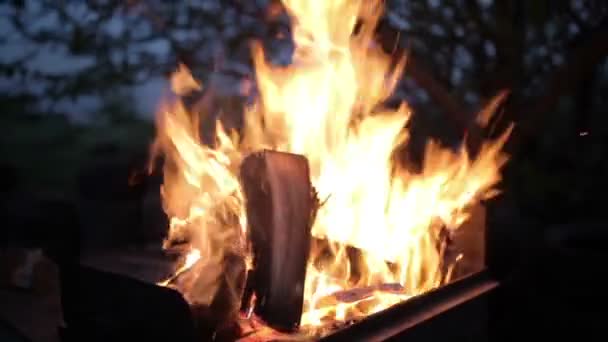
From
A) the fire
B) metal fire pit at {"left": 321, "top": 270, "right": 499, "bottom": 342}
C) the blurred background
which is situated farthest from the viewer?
Answer: the blurred background

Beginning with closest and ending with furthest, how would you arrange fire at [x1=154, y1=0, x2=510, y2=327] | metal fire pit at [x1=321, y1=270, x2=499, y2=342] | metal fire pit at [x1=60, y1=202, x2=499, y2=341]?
metal fire pit at [x1=60, y1=202, x2=499, y2=341]
metal fire pit at [x1=321, y1=270, x2=499, y2=342]
fire at [x1=154, y1=0, x2=510, y2=327]

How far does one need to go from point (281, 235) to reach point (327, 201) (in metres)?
0.54

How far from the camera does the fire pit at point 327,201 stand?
7.63 feet

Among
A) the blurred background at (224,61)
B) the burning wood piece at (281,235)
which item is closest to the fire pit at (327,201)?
A: the burning wood piece at (281,235)

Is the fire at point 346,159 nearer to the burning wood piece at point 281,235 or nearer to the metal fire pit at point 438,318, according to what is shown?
the metal fire pit at point 438,318

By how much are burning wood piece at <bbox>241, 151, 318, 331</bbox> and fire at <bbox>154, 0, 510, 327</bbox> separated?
0.38 metres

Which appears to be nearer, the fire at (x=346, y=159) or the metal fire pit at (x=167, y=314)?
the metal fire pit at (x=167, y=314)

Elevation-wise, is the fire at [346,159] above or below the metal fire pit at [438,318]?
above

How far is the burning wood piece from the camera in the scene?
2283mm

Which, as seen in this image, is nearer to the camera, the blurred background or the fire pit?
the fire pit

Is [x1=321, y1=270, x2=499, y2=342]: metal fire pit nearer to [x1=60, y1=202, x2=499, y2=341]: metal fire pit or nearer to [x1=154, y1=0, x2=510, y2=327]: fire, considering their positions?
[x1=60, y1=202, x2=499, y2=341]: metal fire pit

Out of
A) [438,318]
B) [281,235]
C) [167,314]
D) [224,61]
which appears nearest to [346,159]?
[281,235]

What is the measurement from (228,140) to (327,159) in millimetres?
431

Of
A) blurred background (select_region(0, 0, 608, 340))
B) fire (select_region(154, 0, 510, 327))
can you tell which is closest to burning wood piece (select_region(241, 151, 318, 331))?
fire (select_region(154, 0, 510, 327))
